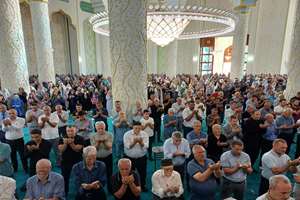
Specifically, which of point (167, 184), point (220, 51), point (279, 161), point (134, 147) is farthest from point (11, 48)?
point (220, 51)

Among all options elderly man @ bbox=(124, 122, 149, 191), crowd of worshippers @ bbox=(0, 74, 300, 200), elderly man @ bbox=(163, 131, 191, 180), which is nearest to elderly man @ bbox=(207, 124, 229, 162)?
crowd of worshippers @ bbox=(0, 74, 300, 200)

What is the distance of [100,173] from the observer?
3.14 meters

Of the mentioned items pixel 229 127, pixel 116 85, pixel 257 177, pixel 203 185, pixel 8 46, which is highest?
pixel 8 46

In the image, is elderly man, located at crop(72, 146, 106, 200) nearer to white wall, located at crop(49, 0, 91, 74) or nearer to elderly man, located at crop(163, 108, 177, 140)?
elderly man, located at crop(163, 108, 177, 140)

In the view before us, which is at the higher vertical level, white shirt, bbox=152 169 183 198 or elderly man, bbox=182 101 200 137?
elderly man, bbox=182 101 200 137

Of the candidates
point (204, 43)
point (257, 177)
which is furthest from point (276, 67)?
point (257, 177)

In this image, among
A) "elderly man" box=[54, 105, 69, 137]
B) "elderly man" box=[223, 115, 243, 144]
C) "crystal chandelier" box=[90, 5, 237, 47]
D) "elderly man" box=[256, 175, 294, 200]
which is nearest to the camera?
"elderly man" box=[256, 175, 294, 200]

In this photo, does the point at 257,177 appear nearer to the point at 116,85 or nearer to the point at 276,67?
the point at 116,85

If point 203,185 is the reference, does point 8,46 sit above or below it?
above

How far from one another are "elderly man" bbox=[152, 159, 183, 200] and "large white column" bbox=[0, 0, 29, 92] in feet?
25.3

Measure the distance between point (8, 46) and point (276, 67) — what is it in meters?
15.9

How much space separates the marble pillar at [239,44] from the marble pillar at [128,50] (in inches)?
402

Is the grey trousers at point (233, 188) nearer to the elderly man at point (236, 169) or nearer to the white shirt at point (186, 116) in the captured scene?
the elderly man at point (236, 169)

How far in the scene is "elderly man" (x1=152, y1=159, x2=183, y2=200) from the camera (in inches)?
116
